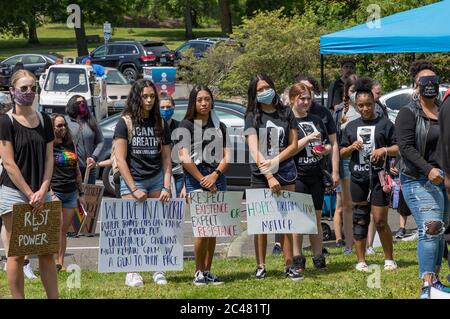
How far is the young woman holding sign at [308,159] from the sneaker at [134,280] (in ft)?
4.83

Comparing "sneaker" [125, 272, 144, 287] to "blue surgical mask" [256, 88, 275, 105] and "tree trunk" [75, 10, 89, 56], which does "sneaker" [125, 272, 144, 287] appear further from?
"tree trunk" [75, 10, 89, 56]

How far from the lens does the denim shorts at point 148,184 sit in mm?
8242

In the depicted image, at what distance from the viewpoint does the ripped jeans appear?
7.30 meters

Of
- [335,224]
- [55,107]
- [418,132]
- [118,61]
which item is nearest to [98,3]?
[118,61]

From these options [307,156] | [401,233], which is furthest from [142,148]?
[401,233]

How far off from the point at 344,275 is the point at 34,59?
112ft

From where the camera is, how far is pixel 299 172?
892cm

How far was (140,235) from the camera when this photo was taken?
8344mm

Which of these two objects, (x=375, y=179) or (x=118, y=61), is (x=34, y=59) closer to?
(x=118, y=61)

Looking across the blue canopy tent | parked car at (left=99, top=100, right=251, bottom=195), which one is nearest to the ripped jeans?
the blue canopy tent

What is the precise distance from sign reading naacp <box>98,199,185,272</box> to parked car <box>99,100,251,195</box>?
6771mm

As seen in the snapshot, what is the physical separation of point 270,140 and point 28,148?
2.38 metres

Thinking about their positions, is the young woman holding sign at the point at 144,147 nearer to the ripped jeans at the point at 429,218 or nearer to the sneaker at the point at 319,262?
the sneaker at the point at 319,262
